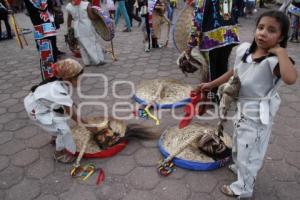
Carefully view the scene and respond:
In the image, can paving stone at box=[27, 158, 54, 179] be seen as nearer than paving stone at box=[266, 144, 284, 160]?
Yes

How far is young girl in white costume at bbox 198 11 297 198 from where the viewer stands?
6.00 ft

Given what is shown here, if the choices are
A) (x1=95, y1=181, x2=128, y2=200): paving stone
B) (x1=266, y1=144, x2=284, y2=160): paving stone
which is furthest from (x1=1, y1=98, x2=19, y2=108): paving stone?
(x1=266, y1=144, x2=284, y2=160): paving stone

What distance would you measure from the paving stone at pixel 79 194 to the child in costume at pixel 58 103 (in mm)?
400

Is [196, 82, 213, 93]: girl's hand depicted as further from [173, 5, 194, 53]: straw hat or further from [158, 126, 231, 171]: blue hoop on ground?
[173, 5, 194, 53]: straw hat

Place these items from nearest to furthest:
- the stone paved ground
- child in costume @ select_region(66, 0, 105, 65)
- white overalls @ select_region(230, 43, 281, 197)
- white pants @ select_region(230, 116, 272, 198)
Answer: white overalls @ select_region(230, 43, 281, 197)
white pants @ select_region(230, 116, 272, 198)
the stone paved ground
child in costume @ select_region(66, 0, 105, 65)

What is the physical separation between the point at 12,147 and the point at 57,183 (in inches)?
35.2

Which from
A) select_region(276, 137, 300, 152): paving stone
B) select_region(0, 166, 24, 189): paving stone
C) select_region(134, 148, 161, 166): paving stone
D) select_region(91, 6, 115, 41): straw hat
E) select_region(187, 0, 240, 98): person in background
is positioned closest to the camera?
select_region(0, 166, 24, 189): paving stone

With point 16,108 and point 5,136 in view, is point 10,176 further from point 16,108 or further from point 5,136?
point 16,108

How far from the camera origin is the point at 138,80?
194 inches

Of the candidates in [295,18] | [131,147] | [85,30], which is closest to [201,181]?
[131,147]

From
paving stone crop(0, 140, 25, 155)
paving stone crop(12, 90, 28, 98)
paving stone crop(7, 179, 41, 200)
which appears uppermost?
paving stone crop(12, 90, 28, 98)

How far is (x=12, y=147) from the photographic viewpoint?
3.19 meters

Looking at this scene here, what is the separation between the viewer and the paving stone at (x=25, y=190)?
249cm

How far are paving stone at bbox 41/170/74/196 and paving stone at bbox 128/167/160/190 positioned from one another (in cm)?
55
